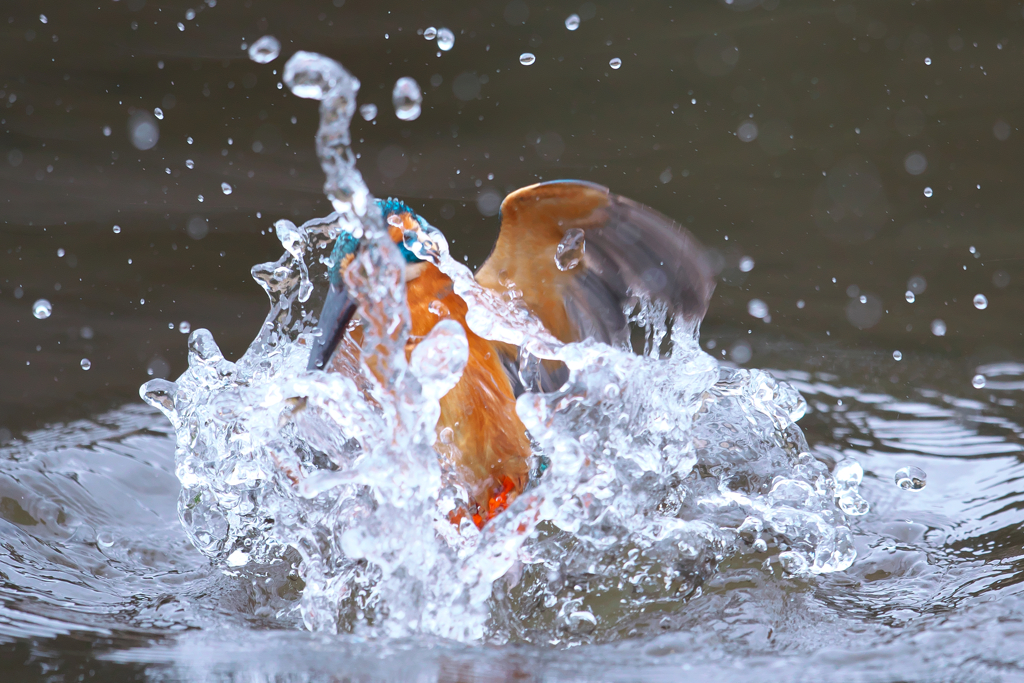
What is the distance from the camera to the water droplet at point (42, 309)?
2.38m

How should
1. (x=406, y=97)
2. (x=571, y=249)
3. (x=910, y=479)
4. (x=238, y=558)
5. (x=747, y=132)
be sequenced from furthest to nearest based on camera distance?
(x=747, y=132) < (x=910, y=479) < (x=571, y=249) < (x=238, y=558) < (x=406, y=97)

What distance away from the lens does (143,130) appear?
2562mm

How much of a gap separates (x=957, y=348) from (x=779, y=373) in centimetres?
49

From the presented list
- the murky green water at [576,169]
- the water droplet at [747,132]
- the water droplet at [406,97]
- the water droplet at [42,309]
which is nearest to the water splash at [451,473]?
the water droplet at [406,97]

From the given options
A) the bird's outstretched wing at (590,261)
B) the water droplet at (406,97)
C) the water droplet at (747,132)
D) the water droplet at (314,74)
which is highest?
the water droplet at (747,132)

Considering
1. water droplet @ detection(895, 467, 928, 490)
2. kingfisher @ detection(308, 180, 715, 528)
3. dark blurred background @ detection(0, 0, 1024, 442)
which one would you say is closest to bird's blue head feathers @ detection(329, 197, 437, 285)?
kingfisher @ detection(308, 180, 715, 528)

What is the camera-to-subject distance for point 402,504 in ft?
A: 4.35

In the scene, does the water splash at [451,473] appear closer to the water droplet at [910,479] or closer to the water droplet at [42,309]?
the water droplet at [910,479]

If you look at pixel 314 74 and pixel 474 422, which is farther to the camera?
pixel 474 422

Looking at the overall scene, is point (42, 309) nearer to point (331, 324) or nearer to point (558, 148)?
point (331, 324)

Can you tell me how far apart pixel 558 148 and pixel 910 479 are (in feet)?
4.45

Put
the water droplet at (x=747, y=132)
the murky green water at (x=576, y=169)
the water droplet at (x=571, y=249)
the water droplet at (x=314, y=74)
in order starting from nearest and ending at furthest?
the water droplet at (x=314, y=74)
the water droplet at (x=571, y=249)
the murky green water at (x=576, y=169)
the water droplet at (x=747, y=132)

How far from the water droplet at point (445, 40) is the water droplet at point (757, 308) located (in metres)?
1.14

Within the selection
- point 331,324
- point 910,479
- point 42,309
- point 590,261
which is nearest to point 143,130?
point 42,309
